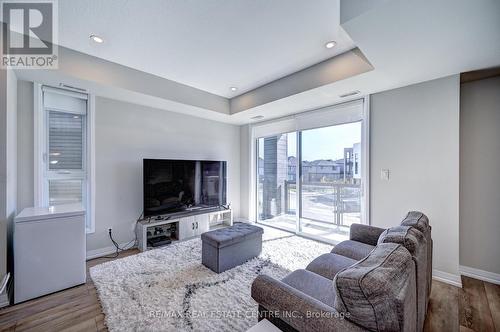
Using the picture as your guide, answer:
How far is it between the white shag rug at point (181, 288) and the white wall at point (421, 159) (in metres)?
1.25

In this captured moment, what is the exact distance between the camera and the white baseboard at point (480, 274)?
2.37m

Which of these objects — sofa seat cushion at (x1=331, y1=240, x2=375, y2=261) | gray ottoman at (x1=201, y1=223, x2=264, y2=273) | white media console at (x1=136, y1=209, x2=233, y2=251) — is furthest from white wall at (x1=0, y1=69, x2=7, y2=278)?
sofa seat cushion at (x1=331, y1=240, x2=375, y2=261)

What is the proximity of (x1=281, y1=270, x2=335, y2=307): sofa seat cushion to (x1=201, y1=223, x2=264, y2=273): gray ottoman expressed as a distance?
1.06 meters

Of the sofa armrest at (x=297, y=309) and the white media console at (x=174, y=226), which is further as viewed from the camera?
the white media console at (x=174, y=226)

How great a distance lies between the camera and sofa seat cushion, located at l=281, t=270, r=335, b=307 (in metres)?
1.41

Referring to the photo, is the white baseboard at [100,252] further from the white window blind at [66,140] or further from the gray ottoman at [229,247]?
the gray ottoman at [229,247]

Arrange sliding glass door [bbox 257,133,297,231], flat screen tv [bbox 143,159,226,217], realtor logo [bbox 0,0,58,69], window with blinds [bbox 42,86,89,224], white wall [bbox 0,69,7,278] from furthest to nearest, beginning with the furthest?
1. sliding glass door [bbox 257,133,297,231]
2. flat screen tv [bbox 143,159,226,217]
3. window with blinds [bbox 42,86,89,224]
4. white wall [bbox 0,69,7,278]
5. realtor logo [bbox 0,0,58,69]

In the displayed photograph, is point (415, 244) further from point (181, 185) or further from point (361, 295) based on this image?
point (181, 185)

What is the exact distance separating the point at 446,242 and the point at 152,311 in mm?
3200

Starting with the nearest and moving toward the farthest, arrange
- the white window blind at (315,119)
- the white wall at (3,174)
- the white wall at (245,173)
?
the white wall at (3,174), the white window blind at (315,119), the white wall at (245,173)

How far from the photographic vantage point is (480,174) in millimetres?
2463

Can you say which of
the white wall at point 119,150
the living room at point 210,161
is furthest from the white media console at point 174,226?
the white wall at point 119,150

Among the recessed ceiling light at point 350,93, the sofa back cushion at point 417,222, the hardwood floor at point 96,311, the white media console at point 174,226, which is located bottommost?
the hardwood floor at point 96,311

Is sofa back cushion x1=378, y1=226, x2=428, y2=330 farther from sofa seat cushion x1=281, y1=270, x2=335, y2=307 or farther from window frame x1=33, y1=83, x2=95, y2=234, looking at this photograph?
window frame x1=33, y1=83, x2=95, y2=234
